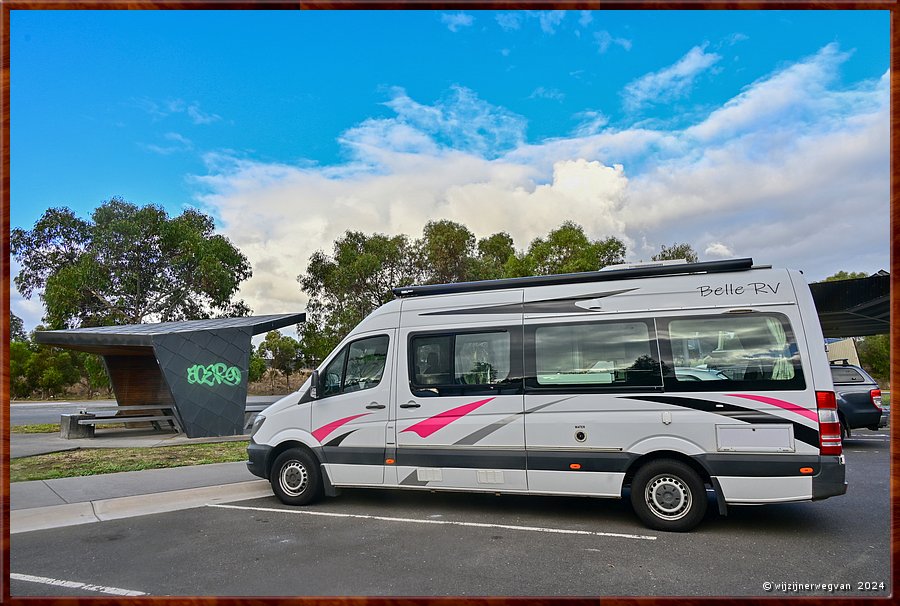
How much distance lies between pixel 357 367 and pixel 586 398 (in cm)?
291

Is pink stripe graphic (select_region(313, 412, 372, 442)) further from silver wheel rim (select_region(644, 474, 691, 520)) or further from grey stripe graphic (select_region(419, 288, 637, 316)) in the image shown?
silver wheel rim (select_region(644, 474, 691, 520))

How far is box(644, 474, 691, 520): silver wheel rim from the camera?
19.4 feet

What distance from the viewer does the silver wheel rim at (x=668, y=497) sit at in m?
5.92

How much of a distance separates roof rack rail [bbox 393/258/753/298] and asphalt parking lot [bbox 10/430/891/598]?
270cm

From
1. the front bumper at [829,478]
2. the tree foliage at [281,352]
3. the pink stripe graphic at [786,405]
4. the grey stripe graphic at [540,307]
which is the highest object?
the tree foliage at [281,352]

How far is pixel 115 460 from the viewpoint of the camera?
35.5 feet

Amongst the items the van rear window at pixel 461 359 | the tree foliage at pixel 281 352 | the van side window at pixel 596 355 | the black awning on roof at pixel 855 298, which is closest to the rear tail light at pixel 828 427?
the van side window at pixel 596 355

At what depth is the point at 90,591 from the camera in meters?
4.67

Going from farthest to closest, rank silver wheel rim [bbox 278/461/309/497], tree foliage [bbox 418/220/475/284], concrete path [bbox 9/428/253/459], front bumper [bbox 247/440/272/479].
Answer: tree foliage [bbox 418/220/475/284], concrete path [bbox 9/428/253/459], front bumper [bbox 247/440/272/479], silver wheel rim [bbox 278/461/309/497]

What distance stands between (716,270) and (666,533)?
2.81m

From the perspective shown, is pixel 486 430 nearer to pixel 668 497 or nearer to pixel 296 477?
pixel 668 497

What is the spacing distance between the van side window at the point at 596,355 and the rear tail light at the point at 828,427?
4.91 ft

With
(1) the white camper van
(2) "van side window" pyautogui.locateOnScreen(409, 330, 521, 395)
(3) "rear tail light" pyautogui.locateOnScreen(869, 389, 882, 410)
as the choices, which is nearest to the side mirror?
(1) the white camper van

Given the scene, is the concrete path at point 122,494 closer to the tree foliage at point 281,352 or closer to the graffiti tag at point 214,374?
the graffiti tag at point 214,374
